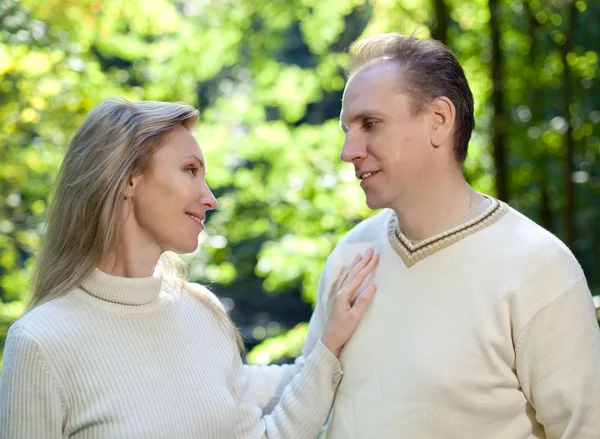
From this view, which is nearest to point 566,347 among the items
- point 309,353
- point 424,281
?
point 424,281

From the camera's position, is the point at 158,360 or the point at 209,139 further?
the point at 209,139

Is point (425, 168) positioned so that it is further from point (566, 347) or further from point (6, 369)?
point (6, 369)

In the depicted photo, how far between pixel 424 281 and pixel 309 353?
1.52 feet

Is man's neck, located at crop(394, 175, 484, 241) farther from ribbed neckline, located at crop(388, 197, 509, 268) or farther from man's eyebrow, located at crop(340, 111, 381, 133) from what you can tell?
man's eyebrow, located at crop(340, 111, 381, 133)

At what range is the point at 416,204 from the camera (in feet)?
6.42

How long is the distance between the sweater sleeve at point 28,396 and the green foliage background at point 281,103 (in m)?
2.55

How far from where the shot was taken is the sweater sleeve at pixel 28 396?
1603mm

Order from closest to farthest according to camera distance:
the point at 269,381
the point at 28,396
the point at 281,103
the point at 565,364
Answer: the point at 28,396 < the point at 565,364 < the point at 269,381 < the point at 281,103

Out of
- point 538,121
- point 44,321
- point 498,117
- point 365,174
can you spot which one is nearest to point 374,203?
point 365,174

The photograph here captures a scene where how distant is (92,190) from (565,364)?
1.18 meters

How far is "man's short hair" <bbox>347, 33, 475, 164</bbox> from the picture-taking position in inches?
75.9

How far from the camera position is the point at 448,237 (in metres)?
→ 1.92

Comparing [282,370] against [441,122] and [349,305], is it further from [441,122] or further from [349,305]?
[441,122]

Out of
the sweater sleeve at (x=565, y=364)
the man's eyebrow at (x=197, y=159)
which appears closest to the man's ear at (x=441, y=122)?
the sweater sleeve at (x=565, y=364)
